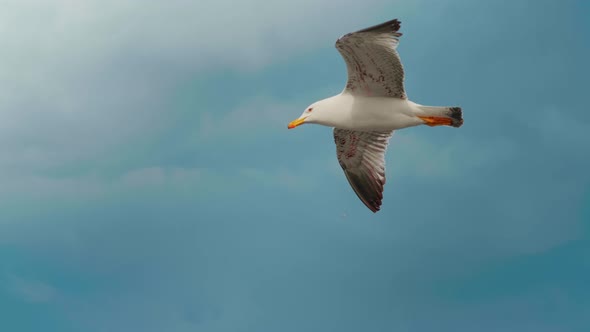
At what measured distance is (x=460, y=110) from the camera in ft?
65.1

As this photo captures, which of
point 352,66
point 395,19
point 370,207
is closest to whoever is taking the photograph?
point 395,19

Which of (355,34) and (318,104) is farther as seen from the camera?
(318,104)

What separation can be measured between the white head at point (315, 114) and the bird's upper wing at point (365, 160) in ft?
6.45

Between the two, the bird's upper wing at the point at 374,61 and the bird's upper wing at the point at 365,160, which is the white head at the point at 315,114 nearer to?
the bird's upper wing at the point at 374,61

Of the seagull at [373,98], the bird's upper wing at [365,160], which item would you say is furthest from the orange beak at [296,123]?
the bird's upper wing at [365,160]

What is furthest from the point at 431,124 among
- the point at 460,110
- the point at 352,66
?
the point at 352,66

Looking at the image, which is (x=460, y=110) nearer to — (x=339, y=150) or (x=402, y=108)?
(x=402, y=108)

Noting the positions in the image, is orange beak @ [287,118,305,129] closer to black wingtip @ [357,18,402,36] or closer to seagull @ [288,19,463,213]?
seagull @ [288,19,463,213]

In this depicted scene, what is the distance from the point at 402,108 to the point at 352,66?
5.02 feet

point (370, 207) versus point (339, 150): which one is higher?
point (339, 150)

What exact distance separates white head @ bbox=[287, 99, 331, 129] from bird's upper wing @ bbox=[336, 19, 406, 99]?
61 centimetres

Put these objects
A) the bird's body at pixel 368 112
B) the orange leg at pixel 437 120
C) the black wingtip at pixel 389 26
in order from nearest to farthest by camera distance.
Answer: the black wingtip at pixel 389 26, the bird's body at pixel 368 112, the orange leg at pixel 437 120

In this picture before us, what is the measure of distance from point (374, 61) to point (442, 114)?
6.98ft

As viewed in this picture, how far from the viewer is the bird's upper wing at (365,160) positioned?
2225 centimetres
